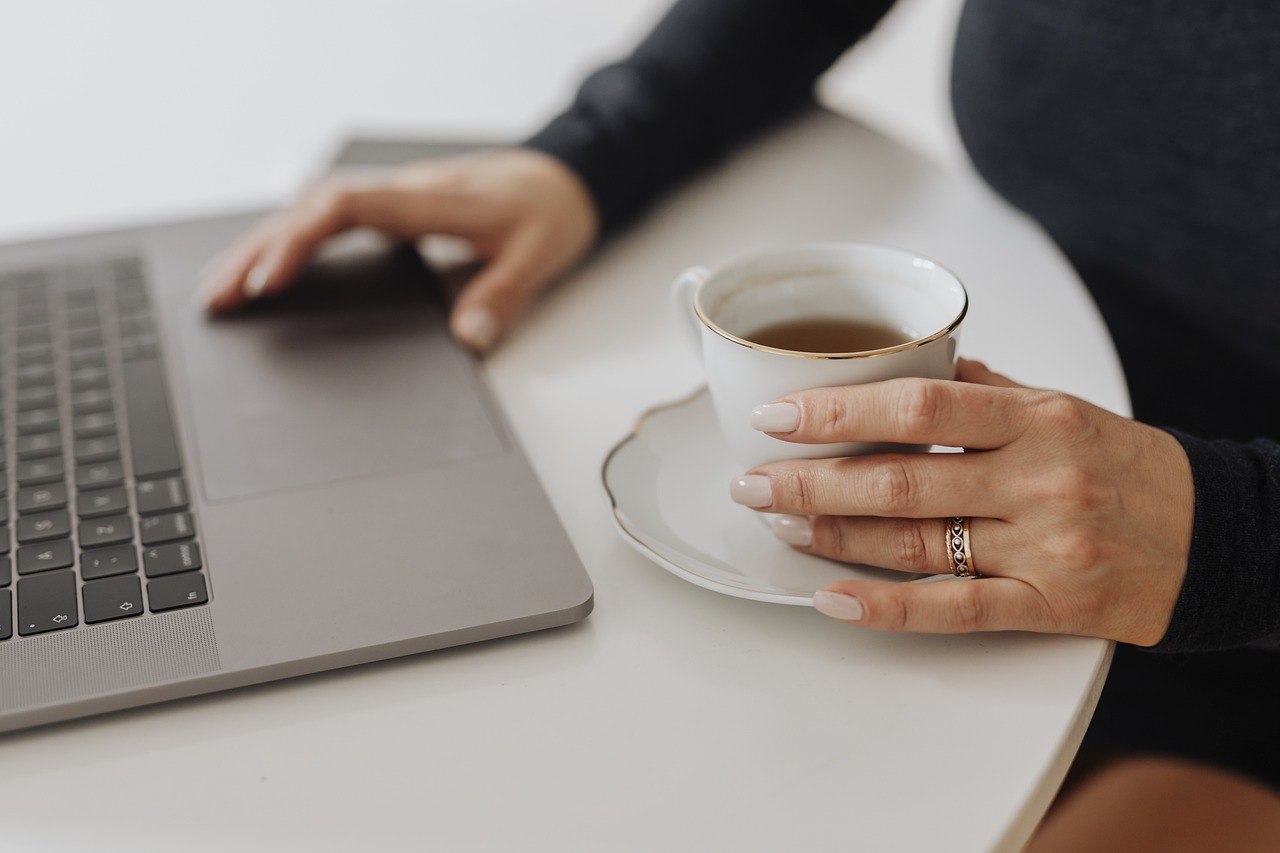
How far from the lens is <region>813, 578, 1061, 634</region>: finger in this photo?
1.43ft

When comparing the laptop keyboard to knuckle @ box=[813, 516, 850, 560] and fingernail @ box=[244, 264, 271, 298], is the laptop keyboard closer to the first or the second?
fingernail @ box=[244, 264, 271, 298]

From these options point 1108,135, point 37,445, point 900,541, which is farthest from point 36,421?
point 1108,135

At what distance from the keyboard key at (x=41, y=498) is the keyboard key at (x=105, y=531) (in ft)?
0.09

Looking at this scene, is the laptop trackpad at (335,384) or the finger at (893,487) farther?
the laptop trackpad at (335,384)

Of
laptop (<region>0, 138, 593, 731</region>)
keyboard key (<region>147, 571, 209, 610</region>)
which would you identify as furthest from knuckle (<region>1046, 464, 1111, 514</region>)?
keyboard key (<region>147, 571, 209, 610</region>)

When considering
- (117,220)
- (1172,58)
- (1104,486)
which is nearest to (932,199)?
(1172,58)

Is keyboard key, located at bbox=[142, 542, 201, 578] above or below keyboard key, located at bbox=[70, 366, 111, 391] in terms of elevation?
above

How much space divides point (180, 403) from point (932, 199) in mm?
577

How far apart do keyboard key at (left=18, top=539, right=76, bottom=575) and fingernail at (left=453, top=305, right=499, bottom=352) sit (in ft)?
0.92

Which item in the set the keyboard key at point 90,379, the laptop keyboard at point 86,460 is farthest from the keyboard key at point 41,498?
the keyboard key at point 90,379

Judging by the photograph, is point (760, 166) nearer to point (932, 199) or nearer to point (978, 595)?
point (932, 199)

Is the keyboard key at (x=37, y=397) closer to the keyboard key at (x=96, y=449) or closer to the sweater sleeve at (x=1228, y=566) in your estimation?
the keyboard key at (x=96, y=449)

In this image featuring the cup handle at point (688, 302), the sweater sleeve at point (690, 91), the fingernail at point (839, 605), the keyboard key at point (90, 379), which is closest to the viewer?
the fingernail at point (839, 605)

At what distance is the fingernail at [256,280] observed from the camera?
Result: 2.41 feet
